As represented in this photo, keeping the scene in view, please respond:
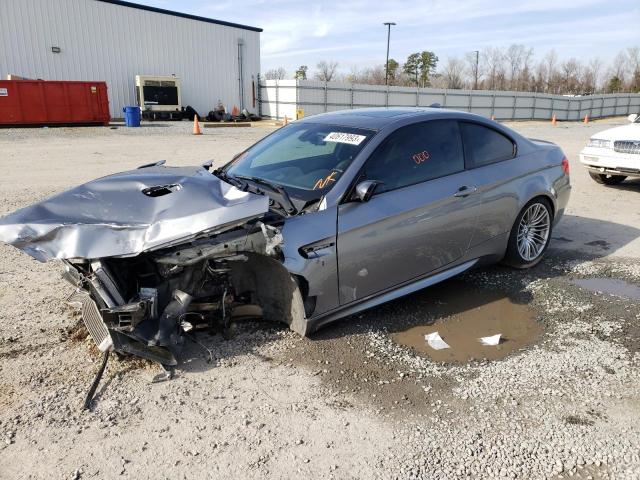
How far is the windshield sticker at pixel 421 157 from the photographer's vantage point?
4.31 metres

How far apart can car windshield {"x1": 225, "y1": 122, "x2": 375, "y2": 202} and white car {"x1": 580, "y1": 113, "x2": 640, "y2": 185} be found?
23.2 ft

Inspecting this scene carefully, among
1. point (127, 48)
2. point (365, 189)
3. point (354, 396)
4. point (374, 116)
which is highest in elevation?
point (127, 48)

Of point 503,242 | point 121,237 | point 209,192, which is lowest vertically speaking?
point 503,242

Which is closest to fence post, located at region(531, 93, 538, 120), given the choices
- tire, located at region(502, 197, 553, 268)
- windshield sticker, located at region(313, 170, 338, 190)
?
tire, located at region(502, 197, 553, 268)

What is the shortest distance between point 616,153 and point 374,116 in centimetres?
691

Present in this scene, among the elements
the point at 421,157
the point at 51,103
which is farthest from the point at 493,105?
the point at 421,157

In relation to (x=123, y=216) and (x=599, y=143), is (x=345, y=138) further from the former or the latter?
(x=599, y=143)

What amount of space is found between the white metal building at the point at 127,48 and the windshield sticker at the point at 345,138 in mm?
29084

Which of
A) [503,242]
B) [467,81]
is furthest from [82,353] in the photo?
[467,81]

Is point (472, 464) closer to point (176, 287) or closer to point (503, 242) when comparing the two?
point (176, 287)

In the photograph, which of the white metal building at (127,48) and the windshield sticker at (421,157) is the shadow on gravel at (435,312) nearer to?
the windshield sticker at (421,157)

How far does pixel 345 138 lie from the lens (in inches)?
167

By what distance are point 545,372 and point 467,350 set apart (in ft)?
1.80

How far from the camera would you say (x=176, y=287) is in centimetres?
343
